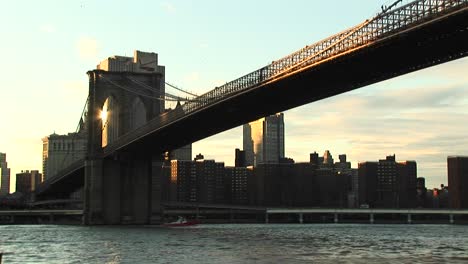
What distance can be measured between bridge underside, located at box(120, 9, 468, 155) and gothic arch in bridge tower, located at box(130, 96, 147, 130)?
11176 millimetres

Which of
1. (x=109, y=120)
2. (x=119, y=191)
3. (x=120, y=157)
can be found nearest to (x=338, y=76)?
(x=120, y=157)

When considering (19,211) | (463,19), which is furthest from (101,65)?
(463,19)

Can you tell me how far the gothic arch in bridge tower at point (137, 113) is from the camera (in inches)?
3467

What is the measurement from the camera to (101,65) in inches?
3878

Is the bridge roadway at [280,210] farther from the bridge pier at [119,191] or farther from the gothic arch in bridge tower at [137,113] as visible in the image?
the bridge pier at [119,191]

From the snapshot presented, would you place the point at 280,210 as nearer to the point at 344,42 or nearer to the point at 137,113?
the point at 137,113

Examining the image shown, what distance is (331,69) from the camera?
4847 centimetres

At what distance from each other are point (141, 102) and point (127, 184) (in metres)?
10.1

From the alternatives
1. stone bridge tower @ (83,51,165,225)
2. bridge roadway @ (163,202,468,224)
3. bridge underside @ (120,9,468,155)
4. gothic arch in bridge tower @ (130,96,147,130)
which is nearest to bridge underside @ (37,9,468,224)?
bridge underside @ (120,9,468,155)

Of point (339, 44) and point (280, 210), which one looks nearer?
point (339, 44)

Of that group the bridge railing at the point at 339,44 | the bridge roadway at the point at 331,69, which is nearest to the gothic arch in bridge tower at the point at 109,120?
the bridge roadway at the point at 331,69

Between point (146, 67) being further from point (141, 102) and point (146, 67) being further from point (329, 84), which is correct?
point (329, 84)

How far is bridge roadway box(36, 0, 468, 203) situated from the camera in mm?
38509

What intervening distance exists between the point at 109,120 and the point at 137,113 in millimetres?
3537
